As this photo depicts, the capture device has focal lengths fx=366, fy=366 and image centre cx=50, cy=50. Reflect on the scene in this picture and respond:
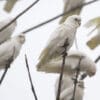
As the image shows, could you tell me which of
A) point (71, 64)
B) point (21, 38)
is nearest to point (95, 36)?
point (71, 64)

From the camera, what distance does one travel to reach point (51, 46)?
6.46ft

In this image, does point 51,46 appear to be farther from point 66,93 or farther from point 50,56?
point 66,93

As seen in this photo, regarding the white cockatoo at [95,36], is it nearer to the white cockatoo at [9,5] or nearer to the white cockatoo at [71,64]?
the white cockatoo at [71,64]

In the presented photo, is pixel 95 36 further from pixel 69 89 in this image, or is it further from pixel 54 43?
pixel 69 89

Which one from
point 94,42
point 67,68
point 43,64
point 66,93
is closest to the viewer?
point 94,42

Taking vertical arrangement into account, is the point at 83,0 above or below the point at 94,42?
above

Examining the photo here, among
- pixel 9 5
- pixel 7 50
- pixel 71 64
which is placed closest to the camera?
pixel 9 5

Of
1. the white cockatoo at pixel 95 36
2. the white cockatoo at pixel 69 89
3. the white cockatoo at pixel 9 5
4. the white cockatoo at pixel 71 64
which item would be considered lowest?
the white cockatoo at pixel 69 89

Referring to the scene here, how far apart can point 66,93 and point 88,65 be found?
0.97ft

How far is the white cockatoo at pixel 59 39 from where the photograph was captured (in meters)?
1.90

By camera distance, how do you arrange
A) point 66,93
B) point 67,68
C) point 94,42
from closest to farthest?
point 94,42 → point 67,68 → point 66,93

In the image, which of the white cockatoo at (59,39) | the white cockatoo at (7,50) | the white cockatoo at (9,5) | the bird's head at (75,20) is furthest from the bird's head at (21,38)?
the white cockatoo at (9,5)

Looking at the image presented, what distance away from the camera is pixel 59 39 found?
2.05 meters

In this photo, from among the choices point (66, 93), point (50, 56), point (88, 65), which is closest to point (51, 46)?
point (50, 56)
